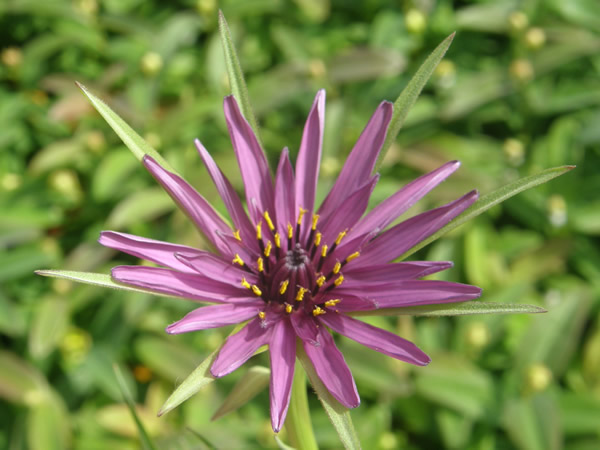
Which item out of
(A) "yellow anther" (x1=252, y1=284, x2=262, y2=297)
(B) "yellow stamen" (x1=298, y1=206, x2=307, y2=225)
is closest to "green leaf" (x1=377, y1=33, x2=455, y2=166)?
(B) "yellow stamen" (x1=298, y1=206, x2=307, y2=225)

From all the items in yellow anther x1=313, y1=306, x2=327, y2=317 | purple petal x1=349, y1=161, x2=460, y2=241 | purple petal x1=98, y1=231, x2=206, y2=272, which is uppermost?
purple petal x1=98, y1=231, x2=206, y2=272

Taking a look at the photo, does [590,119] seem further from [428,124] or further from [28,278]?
[28,278]

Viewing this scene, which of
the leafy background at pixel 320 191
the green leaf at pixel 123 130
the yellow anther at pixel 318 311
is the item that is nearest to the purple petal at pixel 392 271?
the yellow anther at pixel 318 311

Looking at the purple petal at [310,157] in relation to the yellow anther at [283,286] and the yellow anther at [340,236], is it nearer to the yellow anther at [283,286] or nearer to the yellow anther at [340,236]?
the yellow anther at [340,236]

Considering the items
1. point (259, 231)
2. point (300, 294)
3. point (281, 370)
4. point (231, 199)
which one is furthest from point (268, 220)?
point (281, 370)

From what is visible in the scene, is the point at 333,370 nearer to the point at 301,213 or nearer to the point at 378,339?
the point at 378,339

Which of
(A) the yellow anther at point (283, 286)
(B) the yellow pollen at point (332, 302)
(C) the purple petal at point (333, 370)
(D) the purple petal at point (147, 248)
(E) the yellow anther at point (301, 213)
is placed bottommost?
(B) the yellow pollen at point (332, 302)

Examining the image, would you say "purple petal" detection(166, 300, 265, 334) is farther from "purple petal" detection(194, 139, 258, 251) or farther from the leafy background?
the leafy background
